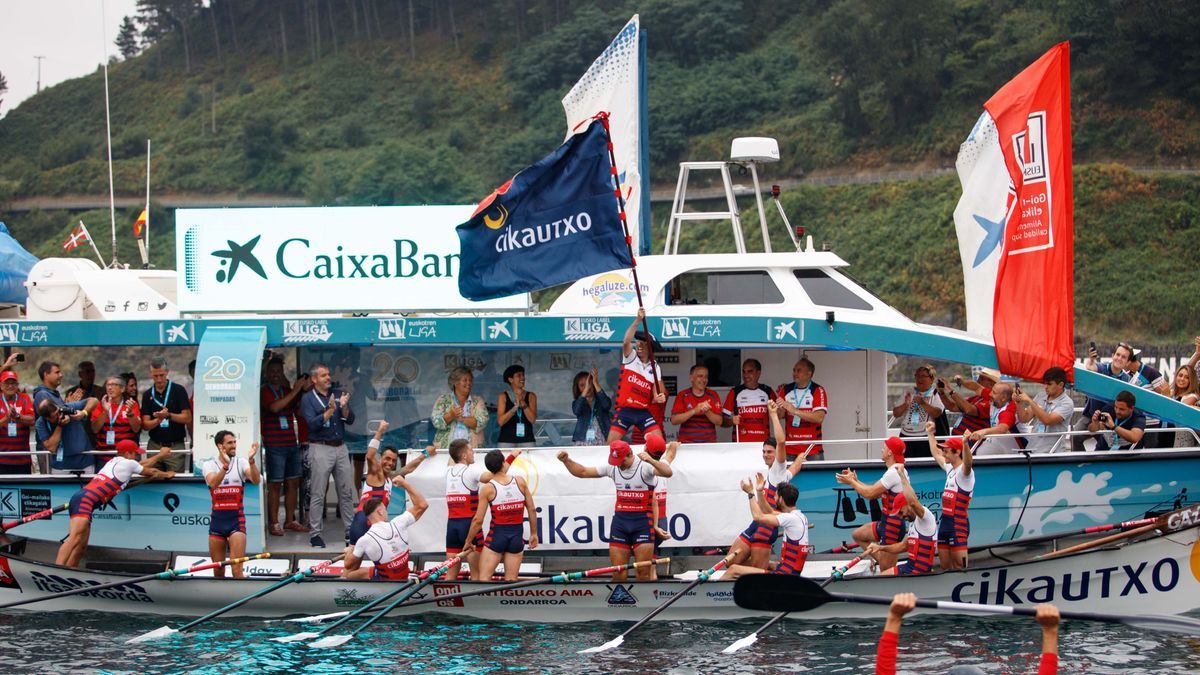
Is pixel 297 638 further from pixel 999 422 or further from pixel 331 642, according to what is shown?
pixel 999 422

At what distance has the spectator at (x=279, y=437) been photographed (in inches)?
612

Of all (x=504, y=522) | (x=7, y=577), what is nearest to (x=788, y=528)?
(x=504, y=522)

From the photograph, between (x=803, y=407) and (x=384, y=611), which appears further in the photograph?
(x=803, y=407)

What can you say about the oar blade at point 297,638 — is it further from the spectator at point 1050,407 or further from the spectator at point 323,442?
the spectator at point 1050,407

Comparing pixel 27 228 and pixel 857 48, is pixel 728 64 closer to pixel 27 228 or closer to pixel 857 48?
pixel 857 48

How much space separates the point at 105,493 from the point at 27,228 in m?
62.8

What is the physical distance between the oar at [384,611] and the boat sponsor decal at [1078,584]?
17.2ft

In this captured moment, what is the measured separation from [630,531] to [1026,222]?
5.65 m

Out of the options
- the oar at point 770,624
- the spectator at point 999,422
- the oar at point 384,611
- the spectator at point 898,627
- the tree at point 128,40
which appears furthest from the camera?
the tree at point 128,40

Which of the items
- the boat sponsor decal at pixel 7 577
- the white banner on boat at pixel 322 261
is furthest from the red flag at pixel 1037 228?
the boat sponsor decal at pixel 7 577

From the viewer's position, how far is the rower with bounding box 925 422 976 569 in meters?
13.6

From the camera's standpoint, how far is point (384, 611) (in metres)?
13.5

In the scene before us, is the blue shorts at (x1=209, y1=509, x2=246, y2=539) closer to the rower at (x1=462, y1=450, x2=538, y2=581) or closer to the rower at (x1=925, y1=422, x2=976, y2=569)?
the rower at (x1=462, y1=450, x2=538, y2=581)

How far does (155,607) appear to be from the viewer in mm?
14758
